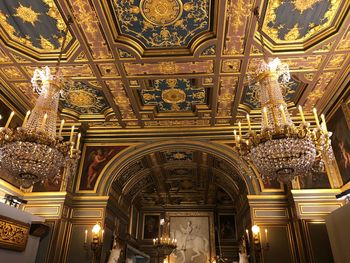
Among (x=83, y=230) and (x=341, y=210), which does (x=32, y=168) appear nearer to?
(x=83, y=230)

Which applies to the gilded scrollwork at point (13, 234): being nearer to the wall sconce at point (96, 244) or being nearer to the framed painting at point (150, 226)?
the wall sconce at point (96, 244)

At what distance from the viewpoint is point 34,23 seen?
5.96m

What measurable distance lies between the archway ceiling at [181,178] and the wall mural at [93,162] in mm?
774

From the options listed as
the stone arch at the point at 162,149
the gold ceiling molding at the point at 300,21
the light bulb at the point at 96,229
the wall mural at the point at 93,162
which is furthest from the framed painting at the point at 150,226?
the gold ceiling molding at the point at 300,21

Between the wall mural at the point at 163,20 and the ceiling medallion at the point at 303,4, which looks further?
the wall mural at the point at 163,20

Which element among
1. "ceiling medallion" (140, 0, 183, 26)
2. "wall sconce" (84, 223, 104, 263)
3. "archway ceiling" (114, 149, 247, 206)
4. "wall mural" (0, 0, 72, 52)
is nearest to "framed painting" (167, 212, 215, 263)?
"archway ceiling" (114, 149, 247, 206)

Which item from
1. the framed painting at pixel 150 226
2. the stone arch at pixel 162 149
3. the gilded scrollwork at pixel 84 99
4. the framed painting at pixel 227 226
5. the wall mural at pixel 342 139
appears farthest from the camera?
the framed painting at pixel 150 226

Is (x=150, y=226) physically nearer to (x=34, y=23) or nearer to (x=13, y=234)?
(x=13, y=234)

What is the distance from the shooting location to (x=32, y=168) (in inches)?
178

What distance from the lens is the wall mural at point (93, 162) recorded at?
9.49 m

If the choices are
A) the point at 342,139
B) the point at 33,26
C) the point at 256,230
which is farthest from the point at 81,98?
the point at 342,139

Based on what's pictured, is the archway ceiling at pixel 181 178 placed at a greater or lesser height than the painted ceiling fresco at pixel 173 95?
lesser

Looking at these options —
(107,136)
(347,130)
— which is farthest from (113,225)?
(347,130)

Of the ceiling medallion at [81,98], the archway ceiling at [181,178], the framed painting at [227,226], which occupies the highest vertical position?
the ceiling medallion at [81,98]
